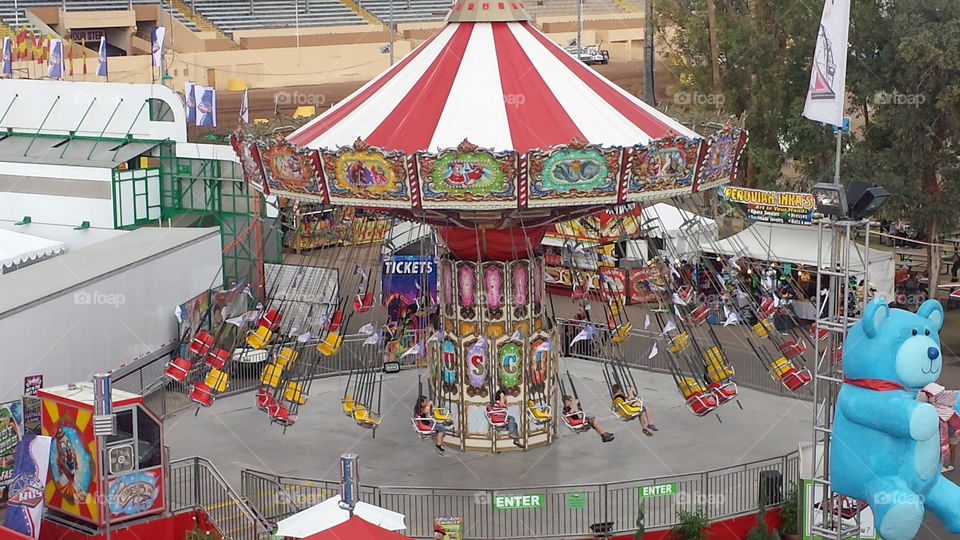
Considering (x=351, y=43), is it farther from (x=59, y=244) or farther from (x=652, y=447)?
(x=652, y=447)

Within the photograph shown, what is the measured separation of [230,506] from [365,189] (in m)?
4.44

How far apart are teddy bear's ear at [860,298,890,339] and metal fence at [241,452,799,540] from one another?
3870 millimetres

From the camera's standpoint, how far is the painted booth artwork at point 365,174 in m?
19.4

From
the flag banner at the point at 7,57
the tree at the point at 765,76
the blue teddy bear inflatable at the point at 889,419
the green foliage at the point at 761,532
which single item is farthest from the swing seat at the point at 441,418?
the flag banner at the point at 7,57

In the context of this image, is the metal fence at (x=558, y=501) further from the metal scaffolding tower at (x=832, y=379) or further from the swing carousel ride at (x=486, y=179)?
the metal scaffolding tower at (x=832, y=379)

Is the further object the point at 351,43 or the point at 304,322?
the point at 351,43

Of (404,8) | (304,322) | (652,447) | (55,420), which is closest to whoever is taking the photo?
(55,420)

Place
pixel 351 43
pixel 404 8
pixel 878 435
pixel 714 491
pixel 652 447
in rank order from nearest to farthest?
pixel 878 435 < pixel 714 491 < pixel 652 447 < pixel 351 43 < pixel 404 8

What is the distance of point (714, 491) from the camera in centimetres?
2039

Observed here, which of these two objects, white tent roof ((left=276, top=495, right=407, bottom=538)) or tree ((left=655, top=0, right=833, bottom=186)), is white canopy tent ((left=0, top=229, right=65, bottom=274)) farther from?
tree ((left=655, top=0, right=833, bottom=186))

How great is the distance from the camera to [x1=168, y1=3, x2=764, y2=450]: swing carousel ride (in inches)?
766

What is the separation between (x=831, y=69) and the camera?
1927 centimetres

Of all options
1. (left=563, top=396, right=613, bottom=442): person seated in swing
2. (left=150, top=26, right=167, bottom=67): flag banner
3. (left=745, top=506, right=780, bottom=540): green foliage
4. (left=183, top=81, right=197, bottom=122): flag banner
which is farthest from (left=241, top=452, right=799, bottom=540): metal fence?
(left=150, top=26, right=167, bottom=67): flag banner

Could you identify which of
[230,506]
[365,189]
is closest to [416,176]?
[365,189]
